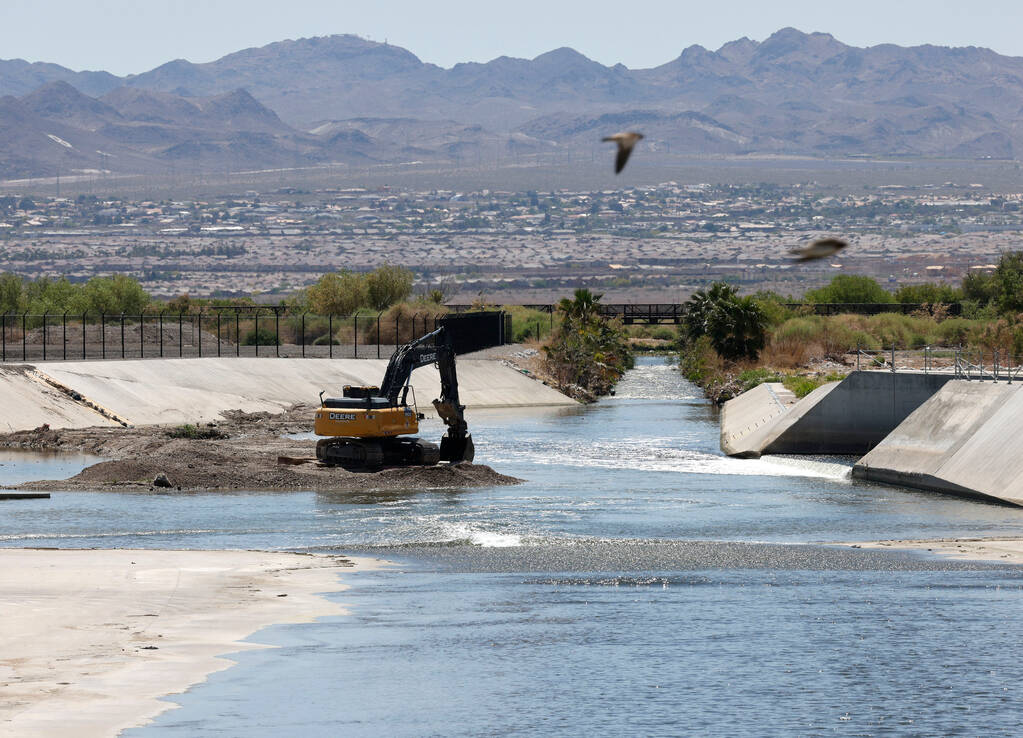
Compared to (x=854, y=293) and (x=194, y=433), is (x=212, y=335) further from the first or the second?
(x=854, y=293)

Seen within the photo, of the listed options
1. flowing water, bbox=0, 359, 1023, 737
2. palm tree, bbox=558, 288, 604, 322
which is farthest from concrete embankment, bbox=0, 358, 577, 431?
flowing water, bbox=0, 359, 1023, 737

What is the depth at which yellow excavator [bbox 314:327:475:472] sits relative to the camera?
169ft

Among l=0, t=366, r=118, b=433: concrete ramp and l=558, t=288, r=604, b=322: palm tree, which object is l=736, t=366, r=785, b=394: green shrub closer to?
l=558, t=288, r=604, b=322: palm tree

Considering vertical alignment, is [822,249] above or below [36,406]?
above

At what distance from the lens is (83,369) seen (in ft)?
275

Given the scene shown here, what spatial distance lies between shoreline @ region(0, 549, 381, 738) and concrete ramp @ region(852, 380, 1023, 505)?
22.6 m

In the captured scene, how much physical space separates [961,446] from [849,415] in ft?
35.7

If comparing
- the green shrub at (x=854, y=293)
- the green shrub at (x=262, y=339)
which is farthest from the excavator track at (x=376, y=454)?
the green shrub at (x=854, y=293)

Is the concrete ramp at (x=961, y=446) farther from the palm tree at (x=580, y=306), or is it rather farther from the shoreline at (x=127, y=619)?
the palm tree at (x=580, y=306)

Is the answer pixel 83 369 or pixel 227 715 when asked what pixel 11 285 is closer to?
pixel 83 369

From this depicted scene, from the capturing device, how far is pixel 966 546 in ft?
130

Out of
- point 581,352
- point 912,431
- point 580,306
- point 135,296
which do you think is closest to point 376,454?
point 912,431

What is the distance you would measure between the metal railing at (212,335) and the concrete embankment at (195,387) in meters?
7.38

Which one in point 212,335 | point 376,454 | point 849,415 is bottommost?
point 376,454
